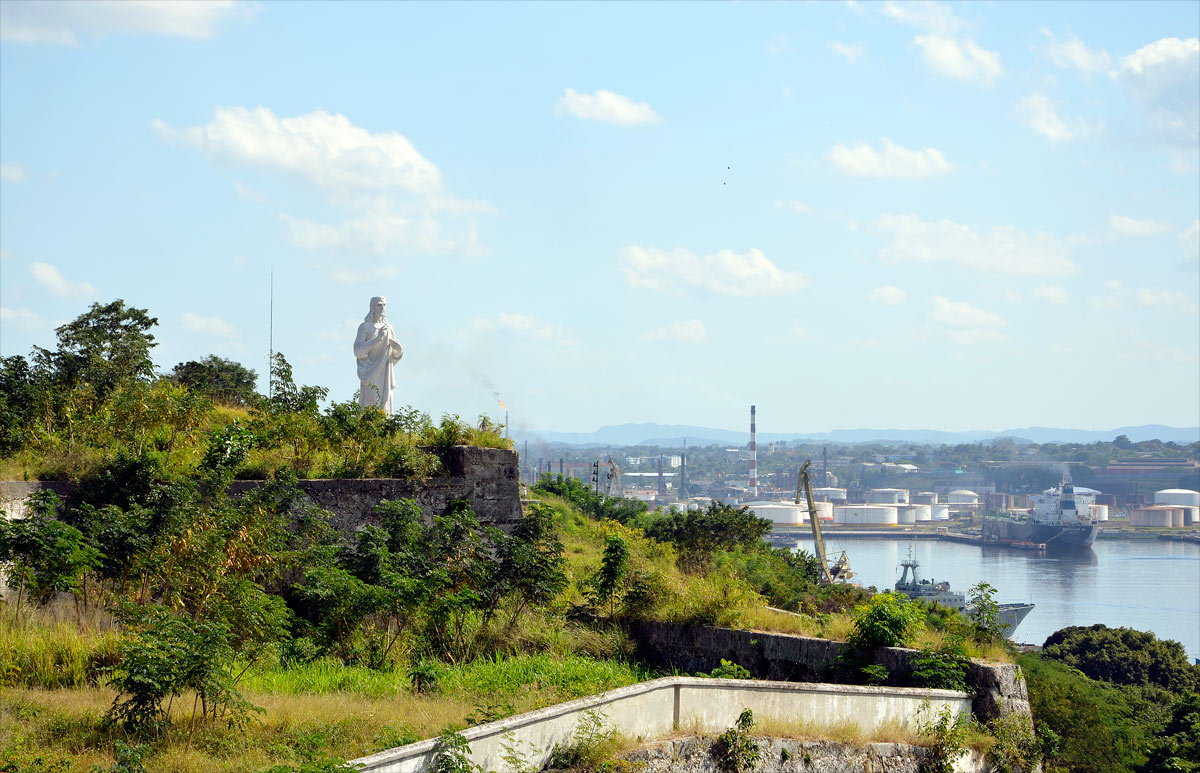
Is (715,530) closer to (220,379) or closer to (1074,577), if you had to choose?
(220,379)

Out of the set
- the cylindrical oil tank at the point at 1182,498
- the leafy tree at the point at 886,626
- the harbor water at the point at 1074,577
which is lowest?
the harbor water at the point at 1074,577

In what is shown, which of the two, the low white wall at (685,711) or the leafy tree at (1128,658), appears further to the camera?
the leafy tree at (1128,658)

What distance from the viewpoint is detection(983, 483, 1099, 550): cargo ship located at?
15150 centimetres

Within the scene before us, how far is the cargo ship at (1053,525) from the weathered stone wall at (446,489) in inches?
6090

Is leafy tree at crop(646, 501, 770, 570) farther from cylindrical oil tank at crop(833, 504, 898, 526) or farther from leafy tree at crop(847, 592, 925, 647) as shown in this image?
cylindrical oil tank at crop(833, 504, 898, 526)

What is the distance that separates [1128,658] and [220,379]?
43786 millimetres

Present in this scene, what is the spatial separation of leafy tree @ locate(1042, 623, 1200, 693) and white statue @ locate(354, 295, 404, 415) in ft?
145

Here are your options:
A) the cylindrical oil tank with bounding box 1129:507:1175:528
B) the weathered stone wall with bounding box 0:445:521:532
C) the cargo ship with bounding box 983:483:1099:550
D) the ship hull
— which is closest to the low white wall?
the weathered stone wall with bounding box 0:445:521:532

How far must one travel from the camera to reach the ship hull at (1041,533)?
152 metres

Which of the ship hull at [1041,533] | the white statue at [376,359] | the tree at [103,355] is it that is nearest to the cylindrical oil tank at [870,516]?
the ship hull at [1041,533]

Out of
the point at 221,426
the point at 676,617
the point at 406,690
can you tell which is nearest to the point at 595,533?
the point at 221,426

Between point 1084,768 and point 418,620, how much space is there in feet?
102

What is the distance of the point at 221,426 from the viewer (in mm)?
14469

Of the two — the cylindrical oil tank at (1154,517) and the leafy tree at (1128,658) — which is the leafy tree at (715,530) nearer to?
the leafy tree at (1128,658)
